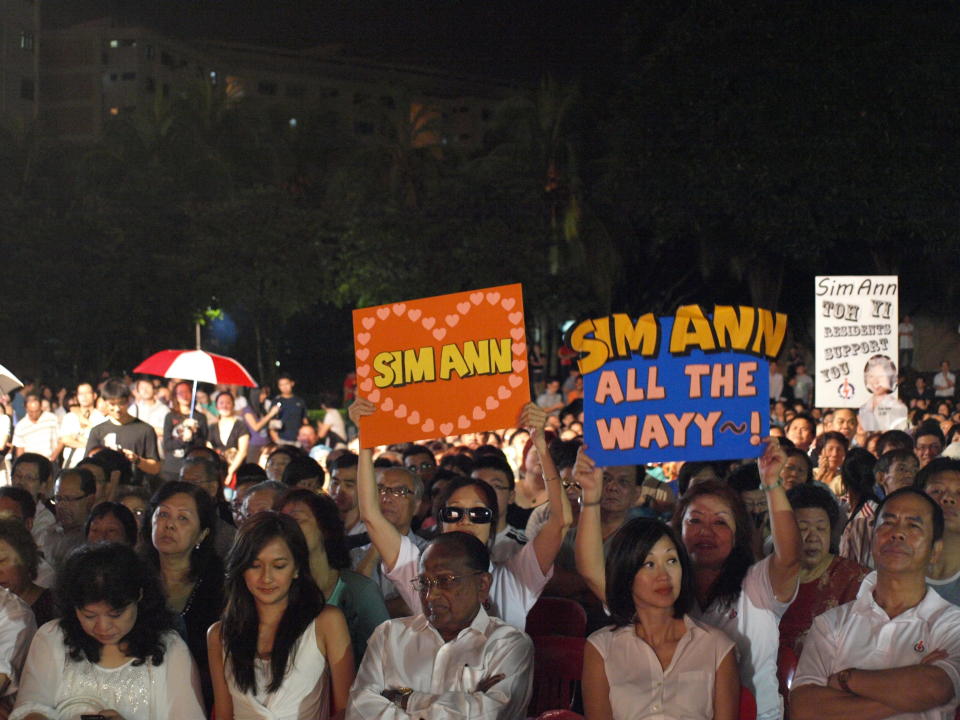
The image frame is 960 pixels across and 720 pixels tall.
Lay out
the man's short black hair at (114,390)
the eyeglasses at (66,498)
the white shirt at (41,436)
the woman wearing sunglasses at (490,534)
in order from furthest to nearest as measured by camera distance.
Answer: the white shirt at (41,436) → the man's short black hair at (114,390) → the eyeglasses at (66,498) → the woman wearing sunglasses at (490,534)

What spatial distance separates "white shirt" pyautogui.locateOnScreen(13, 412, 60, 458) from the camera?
1350 centimetres

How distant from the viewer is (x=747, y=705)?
4.62 meters

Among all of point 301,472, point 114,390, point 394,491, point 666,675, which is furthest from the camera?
point 114,390

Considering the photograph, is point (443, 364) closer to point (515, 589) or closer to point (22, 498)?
point (515, 589)

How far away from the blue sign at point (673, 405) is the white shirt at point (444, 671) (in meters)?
1.21

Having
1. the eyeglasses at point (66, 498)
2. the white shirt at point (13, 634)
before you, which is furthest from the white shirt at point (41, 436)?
the white shirt at point (13, 634)

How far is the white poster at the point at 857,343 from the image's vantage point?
12.2m

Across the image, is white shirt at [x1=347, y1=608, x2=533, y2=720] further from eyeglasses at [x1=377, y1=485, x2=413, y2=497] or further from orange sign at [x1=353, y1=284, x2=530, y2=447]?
eyeglasses at [x1=377, y1=485, x2=413, y2=497]

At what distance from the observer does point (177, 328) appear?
36.8m

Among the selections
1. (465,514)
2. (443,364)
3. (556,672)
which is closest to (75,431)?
(443,364)

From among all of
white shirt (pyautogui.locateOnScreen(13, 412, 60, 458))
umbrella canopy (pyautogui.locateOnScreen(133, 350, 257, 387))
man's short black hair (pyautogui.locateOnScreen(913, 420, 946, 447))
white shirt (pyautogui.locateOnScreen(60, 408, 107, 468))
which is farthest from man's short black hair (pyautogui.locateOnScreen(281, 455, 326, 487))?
white shirt (pyautogui.locateOnScreen(13, 412, 60, 458))

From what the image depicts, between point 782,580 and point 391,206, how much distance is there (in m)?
31.6

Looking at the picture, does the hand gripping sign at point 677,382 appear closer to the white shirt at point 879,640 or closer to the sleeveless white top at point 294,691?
the white shirt at point 879,640

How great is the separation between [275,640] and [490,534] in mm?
1288
